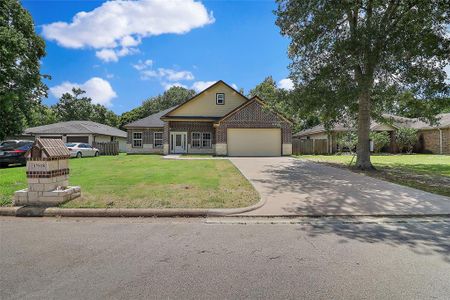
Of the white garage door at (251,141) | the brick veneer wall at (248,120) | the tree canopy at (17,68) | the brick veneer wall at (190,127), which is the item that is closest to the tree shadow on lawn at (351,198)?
the brick veneer wall at (248,120)

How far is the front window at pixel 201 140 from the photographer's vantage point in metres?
30.2

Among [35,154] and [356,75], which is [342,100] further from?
[35,154]

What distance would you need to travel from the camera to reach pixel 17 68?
21078 millimetres

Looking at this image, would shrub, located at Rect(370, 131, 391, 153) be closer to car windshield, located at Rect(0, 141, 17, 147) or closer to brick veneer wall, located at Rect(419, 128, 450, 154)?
brick veneer wall, located at Rect(419, 128, 450, 154)

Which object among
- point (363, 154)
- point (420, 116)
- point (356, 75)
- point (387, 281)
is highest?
point (356, 75)

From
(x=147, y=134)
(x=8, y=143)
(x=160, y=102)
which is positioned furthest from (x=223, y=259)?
(x=160, y=102)

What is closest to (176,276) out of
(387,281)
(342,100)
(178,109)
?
(387,281)

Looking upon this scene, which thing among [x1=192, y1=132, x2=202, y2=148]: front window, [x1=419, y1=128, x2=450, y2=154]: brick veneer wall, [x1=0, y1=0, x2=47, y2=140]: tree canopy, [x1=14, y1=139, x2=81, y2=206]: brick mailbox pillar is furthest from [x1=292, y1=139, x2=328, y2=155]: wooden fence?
[x1=14, y1=139, x2=81, y2=206]: brick mailbox pillar

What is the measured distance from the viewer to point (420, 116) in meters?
16.0

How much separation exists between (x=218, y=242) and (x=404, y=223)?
410 centimetres

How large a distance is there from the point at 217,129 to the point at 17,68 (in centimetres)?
1563

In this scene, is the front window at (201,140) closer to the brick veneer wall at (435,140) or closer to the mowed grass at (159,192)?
the mowed grass at (159,192)

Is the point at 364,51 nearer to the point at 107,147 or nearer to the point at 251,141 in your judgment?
the point at 251,141

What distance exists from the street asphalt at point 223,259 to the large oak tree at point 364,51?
30.3ft
